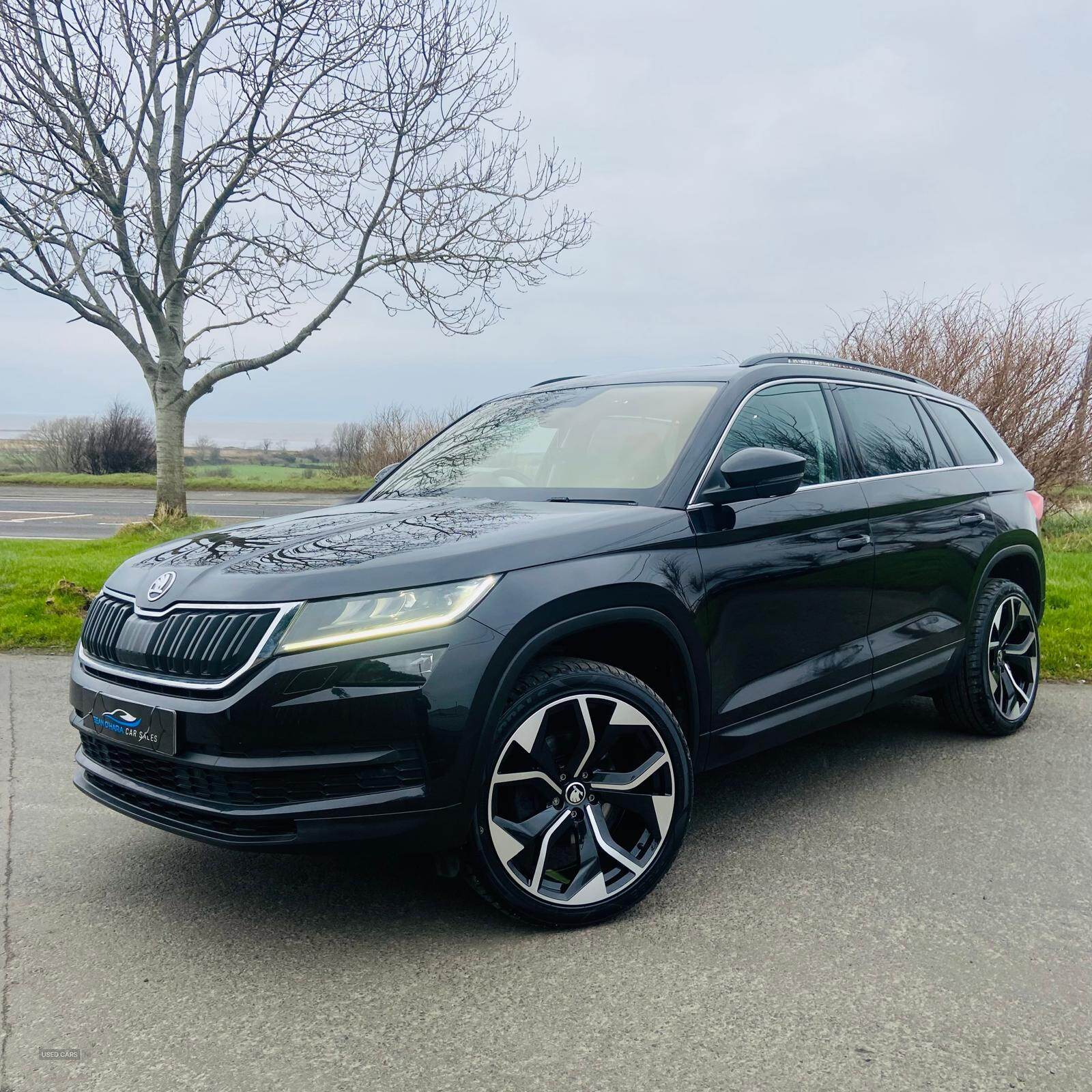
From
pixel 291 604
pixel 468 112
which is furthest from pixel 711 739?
pixel 468 112

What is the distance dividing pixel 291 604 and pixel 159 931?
1.14 m

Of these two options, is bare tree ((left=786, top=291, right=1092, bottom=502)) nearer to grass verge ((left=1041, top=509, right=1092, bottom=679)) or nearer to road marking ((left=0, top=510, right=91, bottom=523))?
grass verge ((left=1041, top=509, right=1092, bottom=679))

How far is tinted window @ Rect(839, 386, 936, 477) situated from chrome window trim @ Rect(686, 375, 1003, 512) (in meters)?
0.02

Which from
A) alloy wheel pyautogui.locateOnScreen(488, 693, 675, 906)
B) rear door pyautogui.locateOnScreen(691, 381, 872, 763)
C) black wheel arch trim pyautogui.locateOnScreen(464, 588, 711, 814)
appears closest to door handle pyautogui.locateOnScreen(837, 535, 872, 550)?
rear door pyautogui.locateOnScreen(691, 381, 872, 763)

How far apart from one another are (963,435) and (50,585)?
23.7 ft

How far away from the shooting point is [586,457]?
3912mm

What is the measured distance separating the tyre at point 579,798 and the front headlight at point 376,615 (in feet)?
1.10

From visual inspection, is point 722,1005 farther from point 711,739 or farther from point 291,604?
point 291,604

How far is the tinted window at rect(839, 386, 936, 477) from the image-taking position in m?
4.39

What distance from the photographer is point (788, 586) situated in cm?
367

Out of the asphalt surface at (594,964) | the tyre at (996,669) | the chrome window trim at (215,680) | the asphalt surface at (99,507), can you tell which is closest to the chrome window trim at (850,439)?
the tyre at (996,669)

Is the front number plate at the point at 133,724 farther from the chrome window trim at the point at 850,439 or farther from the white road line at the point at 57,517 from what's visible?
the white road line at the point at 57,517

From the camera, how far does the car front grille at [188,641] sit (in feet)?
8.83

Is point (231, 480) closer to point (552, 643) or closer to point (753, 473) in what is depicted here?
point (753, 473)
